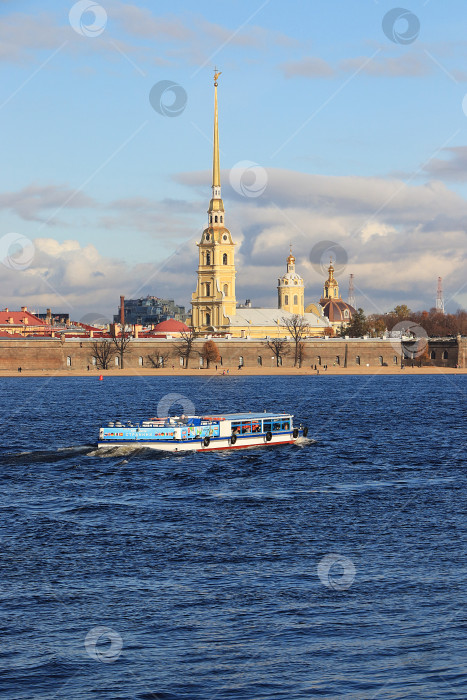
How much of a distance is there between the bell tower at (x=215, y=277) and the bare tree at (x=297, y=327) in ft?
34.3

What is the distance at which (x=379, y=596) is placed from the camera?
2386 centimetres

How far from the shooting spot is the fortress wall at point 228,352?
506ft

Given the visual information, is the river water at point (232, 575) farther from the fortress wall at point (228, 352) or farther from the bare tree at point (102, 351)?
the fortress wall at point (228, 352)

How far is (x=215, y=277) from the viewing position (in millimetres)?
183125

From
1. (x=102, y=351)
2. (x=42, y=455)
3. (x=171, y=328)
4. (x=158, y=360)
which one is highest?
(x=171, y=328)

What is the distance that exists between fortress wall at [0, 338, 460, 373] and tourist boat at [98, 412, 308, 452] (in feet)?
337

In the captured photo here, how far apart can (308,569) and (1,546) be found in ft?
30.6

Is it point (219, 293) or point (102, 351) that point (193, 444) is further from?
point (219, 293)

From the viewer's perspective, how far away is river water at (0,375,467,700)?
19.3 meters

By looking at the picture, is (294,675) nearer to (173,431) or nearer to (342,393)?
(173,431)
